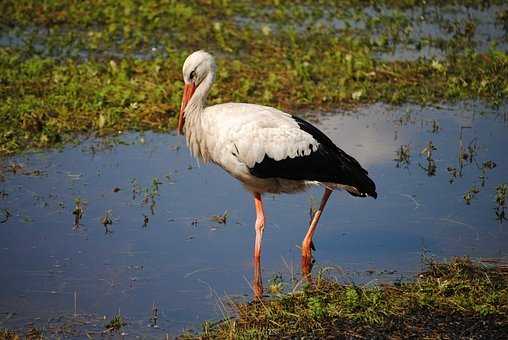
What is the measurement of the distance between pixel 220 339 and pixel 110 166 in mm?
3645

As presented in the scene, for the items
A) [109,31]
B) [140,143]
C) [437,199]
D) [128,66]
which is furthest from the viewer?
[109,31]

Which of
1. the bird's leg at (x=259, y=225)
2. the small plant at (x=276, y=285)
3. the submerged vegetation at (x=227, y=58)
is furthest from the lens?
the submerged vegetation at (x=227, y=58)

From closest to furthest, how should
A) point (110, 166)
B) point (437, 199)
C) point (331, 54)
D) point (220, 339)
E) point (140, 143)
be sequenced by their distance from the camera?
1. point (220, 339)
2. point (437, 199)
3. point (110, 166)
4. point (140, 143)
5. point (331, 54)

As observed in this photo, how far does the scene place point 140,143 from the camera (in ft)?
31.2

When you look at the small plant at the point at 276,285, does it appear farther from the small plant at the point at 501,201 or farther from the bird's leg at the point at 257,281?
the small plant at the point at 501,201

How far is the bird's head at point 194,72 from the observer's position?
7.46 meters

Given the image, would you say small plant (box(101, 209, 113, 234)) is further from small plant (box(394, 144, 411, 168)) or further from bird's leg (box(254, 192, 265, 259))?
small plant (box(394, 144, 411, 168))

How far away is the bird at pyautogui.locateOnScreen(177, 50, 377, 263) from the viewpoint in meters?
7.06

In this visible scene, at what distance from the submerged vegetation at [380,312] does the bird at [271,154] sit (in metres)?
1.00

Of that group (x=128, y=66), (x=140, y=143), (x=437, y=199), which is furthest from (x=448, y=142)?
(x=128, y=66)

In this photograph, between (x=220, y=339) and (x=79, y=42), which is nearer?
(x=220, y=339)

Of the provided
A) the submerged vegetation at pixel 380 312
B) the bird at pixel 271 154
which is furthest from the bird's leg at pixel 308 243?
the submerged vegetation at pixel 380 312

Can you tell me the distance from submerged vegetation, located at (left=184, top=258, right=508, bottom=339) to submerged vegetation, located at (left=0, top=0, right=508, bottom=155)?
13.3 feet

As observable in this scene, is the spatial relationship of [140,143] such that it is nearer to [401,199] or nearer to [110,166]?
[110,166]
